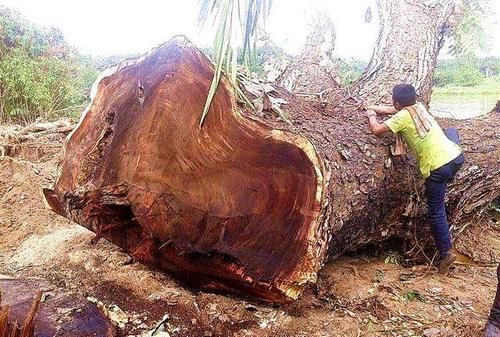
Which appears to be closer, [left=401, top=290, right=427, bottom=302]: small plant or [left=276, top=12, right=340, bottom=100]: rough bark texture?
[left=401, top=290, right=427, bottom=302]: small plant

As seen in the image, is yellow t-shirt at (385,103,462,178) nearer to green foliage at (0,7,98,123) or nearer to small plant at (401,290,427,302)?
small plant at (401,290,427,302)

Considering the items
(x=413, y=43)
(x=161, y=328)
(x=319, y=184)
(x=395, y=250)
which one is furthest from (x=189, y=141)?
(x=413, y=43)

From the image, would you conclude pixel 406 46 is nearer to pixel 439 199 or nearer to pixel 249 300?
pixel 439 199

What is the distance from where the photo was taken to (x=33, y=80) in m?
6.97

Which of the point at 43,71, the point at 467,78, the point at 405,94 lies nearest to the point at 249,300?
the point at 405,94

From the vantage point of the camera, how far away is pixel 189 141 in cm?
226

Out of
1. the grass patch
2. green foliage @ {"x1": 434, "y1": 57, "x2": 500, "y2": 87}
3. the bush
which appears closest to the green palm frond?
green foliage @ {"x1": 434, "y1": 57, "x2": 500, "y2": 87}

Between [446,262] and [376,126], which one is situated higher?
[376,126]

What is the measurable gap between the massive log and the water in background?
7.51m

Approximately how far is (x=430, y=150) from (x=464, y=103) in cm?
875

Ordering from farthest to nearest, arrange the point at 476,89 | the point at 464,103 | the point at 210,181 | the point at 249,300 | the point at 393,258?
the point at 476,89 → the point at 464,103 → the point at 393,258 → the point at 249,300 → the point at 210,181

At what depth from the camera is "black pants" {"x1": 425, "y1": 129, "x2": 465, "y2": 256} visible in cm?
299

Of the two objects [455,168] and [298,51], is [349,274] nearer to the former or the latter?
[455,168]

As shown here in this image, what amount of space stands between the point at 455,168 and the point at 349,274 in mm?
933
